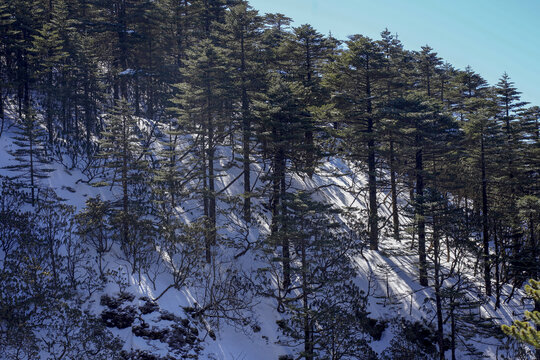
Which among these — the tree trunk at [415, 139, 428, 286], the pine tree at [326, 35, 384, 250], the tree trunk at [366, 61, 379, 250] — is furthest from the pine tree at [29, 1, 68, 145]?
the tree trunk at [415, 139, 428, 286]

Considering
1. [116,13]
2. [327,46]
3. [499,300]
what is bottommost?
[499,300]

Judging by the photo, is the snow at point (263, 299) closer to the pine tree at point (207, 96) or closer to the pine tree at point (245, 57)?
the pine tree at point (207, 96)

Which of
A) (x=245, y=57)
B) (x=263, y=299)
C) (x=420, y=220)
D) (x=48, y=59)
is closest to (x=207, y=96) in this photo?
(x=245, y=57)

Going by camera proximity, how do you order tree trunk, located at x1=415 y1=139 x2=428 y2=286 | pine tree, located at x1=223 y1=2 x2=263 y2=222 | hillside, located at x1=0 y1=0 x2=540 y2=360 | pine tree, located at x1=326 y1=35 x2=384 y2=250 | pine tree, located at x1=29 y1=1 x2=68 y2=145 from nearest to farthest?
1. hillside, located at x1=0 y1=0 x2=540 y2=360
2. tree trunk, located at x1=415 y1=139 x2=428 y2=286
3. pine tree, located at x1=326 y1=35 x2=384 y2=250
4. pine tree, located at x1=223 y1=2 x2=263 y2=222
5. pine tree, located at x1=29 y1=1 x2=68 y2=145

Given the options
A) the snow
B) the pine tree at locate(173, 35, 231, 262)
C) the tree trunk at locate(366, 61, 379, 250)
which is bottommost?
the snow

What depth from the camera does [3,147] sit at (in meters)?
23.6

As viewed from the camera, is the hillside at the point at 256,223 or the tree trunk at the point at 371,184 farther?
the tree trunk at the point at 371,184

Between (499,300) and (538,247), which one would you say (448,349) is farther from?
(538,247)

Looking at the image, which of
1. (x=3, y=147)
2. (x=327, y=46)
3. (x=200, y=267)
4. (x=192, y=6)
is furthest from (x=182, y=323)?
(x=192, y=6)

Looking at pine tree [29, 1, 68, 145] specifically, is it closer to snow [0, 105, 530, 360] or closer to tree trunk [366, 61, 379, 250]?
snow [0, 105, 530, 360]

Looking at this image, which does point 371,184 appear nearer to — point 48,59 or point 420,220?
point 420,220

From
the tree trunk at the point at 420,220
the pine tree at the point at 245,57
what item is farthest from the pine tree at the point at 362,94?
the pine tree at the point at 245,57

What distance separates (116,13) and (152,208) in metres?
28.3

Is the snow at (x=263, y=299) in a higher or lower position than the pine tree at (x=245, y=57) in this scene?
lower
